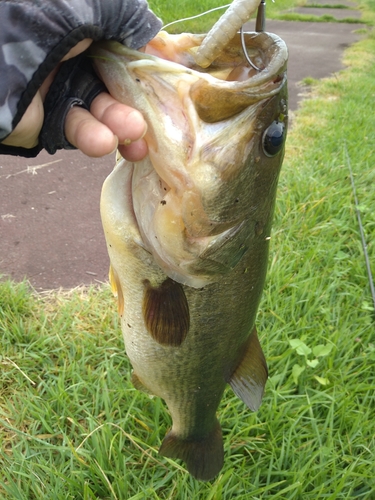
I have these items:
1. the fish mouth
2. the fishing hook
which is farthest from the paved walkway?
→ the fishing hook

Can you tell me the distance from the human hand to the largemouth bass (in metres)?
0.05

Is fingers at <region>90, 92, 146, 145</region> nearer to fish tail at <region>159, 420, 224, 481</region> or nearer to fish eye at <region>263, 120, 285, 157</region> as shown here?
fish eye at <region>263, 120, 285, 157</region>

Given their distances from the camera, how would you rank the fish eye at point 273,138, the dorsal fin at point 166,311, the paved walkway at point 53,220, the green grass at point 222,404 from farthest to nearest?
the paved walkway at point 53,220, the green grass at point 222,404, the dorsal fin at point 166,311, the fish eye at point 273,138

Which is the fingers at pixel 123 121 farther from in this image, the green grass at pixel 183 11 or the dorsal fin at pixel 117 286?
the green grass at pixel 183 11

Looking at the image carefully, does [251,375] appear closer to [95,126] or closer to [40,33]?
[95,126]

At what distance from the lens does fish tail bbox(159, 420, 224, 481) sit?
179cm

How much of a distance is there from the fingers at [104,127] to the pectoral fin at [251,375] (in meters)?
0.90

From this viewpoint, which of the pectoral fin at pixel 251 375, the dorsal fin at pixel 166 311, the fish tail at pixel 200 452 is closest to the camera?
the dorsal fin at pixel 166 311

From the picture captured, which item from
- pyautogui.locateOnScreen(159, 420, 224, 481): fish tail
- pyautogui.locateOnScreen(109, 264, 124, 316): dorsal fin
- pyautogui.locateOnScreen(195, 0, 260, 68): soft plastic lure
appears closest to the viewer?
pyautogui.locateOnScreen(195, 0, 260, 68): soft plastic lure

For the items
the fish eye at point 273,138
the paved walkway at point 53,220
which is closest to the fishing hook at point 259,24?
the fish eye at point 273,138

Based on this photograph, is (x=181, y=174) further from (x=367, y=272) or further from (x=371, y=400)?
(x=367, y=272)

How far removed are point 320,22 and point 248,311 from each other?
16.0 meters

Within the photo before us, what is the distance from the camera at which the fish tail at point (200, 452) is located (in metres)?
1.79

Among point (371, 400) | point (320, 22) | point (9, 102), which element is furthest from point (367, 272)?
point (320, 22)
